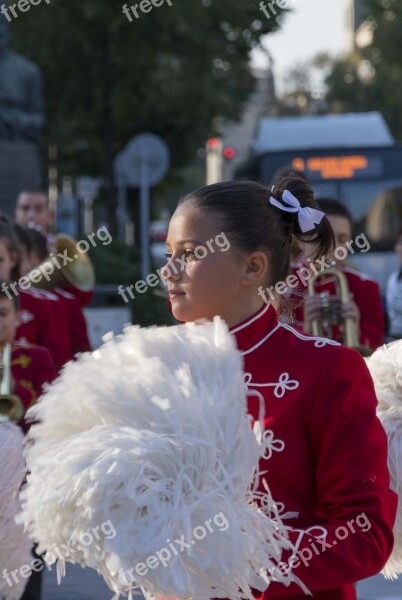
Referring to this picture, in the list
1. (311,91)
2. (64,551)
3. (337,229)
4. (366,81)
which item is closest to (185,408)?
(64,551)

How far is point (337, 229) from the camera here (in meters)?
6.14

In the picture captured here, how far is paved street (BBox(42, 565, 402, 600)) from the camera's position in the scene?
5.91 m

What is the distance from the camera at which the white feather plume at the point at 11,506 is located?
10.3ft

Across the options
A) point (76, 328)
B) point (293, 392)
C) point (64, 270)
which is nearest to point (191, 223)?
point (293, 392)

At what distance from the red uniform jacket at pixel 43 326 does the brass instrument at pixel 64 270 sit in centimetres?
26

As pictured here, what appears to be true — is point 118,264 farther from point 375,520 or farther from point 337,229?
point 375,520

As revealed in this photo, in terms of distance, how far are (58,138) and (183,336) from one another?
69.9 ft

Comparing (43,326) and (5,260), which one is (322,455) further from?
(43,326)

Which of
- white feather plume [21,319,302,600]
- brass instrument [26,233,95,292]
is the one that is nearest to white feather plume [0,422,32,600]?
white feather plume [21,319,302,600]

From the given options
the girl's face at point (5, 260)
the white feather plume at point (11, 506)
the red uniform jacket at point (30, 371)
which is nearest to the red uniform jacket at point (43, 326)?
the girl's face at point (5, 260)

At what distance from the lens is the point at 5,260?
5.93 metres

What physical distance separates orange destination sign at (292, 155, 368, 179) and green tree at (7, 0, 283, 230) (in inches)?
166

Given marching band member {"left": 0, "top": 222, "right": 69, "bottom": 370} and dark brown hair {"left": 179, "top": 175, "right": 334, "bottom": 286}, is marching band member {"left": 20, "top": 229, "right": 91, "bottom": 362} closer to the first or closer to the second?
marching band member {"left": 0, "top": 222, "right": 69, "bottom": 370}

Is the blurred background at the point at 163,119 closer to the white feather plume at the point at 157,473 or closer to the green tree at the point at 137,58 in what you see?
the green tree at the point at 137,58
